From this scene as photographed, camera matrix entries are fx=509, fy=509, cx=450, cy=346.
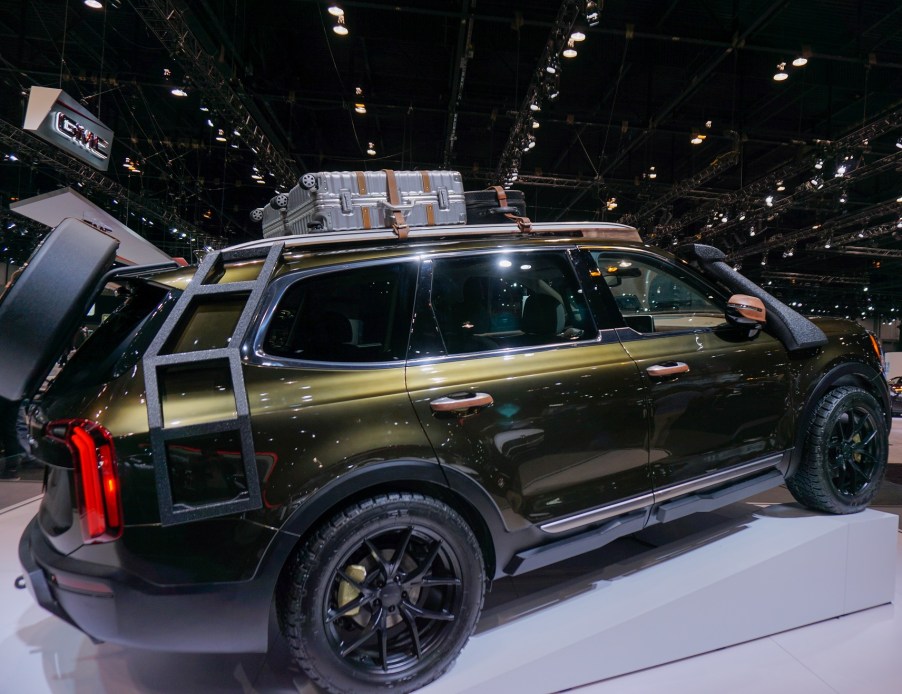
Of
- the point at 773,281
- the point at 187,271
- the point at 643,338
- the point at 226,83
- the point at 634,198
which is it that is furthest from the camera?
the point at 773,281

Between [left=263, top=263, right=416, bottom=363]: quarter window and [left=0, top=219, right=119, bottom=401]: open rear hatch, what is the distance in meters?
0.66

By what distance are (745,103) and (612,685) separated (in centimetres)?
1140

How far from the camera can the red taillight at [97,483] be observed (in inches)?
54.4

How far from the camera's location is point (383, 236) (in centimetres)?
193

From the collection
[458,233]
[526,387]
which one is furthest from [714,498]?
[458,233]

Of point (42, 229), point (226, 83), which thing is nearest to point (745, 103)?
point (226, 83)

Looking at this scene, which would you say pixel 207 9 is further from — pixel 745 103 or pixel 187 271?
pixel 745 103

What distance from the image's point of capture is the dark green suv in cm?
143

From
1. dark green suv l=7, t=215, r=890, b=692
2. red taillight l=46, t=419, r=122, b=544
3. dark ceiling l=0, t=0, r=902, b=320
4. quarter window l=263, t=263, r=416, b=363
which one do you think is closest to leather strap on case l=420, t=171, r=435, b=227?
dark green suv l=7, t=215, r=890, b=692

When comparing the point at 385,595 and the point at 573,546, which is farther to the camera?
the point at 573,546

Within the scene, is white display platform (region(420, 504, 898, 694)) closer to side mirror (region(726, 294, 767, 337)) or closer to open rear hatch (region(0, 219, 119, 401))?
side mirror (region(726, 294, 767, 337))

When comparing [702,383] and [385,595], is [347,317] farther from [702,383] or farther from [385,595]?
[702,383]

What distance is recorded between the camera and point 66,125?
201 inches

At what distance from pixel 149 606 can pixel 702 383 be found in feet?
7.27
